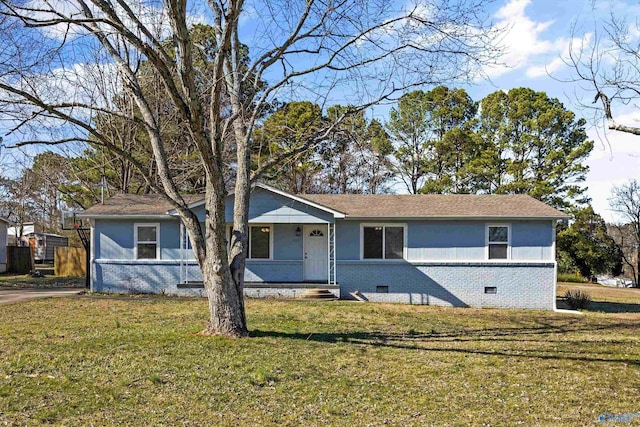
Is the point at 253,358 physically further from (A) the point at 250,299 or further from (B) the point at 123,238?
(B) the point at 123,238

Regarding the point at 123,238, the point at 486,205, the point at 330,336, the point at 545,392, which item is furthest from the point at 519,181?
the point at 545,392

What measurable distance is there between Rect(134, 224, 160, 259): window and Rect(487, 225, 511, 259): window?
1135 cm

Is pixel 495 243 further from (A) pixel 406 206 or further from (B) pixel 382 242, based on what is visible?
(B) pixel 382 242

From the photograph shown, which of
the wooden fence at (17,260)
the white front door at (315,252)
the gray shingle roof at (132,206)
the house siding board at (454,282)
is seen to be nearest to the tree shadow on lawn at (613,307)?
the house siding board at (454,282)

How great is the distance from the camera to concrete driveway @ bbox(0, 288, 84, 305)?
663 inches

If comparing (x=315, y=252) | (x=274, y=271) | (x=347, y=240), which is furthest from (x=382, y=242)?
(x=274, y=271)

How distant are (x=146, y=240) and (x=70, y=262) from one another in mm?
10608

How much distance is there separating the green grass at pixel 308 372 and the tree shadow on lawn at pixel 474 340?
0.04 meters

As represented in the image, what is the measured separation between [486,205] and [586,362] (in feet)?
36.3

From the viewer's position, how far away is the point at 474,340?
11.0 m

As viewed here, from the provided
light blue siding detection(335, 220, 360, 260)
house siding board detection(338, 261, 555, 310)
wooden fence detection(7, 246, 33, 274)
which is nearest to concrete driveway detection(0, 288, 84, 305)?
light blue siding detection(335, 220, 360, 260)

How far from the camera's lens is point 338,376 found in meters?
7.68

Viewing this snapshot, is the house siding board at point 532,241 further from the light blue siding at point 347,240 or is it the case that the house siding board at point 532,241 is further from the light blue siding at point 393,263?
the light blue siding at point 347,240

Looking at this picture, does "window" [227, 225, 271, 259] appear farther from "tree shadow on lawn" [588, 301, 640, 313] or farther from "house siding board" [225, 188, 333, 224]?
"tree shadow on lawn" [588, 301, 640, 313]
